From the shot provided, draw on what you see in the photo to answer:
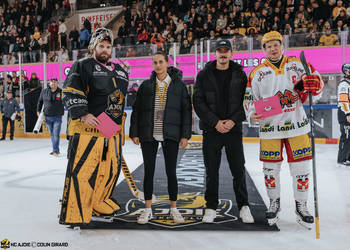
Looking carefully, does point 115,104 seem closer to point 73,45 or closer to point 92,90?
point 92,90

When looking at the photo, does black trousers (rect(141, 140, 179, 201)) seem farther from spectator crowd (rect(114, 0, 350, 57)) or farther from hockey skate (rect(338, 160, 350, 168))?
spectator crowd (rect(114, 0, 350, 57))

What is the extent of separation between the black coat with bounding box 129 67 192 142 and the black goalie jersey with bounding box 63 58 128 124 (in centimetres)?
24

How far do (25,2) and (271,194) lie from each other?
1815cm

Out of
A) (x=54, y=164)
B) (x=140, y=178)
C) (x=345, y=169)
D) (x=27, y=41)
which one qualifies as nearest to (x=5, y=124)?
(x=54, y=164)

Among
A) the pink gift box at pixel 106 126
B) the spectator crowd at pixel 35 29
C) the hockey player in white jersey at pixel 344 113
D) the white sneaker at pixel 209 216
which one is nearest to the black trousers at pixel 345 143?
the hockey player in white jersey at pixel 344 113

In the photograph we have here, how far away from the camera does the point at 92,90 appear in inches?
100

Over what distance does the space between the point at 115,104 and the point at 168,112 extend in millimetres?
444

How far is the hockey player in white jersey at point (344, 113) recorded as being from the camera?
4.88m

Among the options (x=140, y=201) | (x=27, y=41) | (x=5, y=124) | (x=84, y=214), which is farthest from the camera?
(x=27, y=41)

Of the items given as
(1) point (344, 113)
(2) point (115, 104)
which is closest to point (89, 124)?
(2) point (115, 104)

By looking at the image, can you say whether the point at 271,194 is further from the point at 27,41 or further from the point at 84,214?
the point at 27,41

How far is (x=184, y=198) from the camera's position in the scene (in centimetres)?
349

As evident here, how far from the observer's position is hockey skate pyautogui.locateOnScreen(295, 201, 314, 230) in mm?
2639

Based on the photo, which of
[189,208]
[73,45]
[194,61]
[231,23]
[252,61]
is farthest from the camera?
[73,45]
